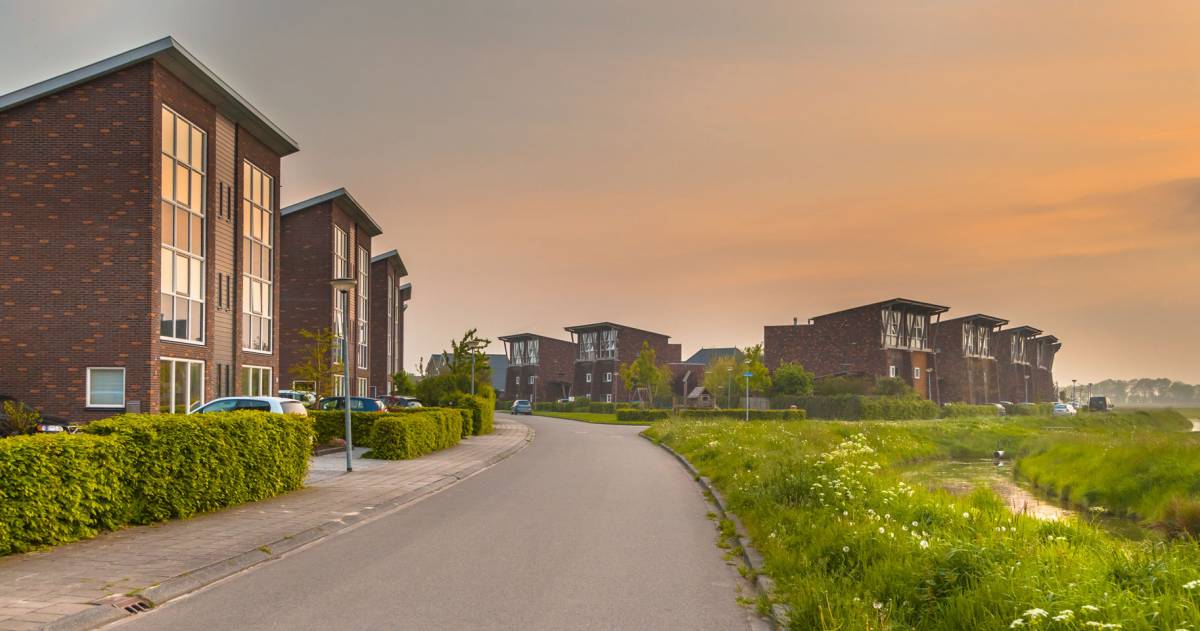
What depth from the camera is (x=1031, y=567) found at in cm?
662

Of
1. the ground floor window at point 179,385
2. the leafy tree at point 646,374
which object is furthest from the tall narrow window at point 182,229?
the leafy tree at point 646,374

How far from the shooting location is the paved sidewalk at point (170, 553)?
7059mm

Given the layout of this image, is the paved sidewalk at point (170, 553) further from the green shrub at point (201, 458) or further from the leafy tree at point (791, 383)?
the leafy tree at point (791, 383)

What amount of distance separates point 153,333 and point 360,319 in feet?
89.9

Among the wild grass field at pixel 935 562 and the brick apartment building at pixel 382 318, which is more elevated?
the brick apartment building at pixel 382 318

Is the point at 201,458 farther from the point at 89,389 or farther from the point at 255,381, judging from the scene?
the point at 255,381

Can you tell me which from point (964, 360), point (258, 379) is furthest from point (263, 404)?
point (964, 360)

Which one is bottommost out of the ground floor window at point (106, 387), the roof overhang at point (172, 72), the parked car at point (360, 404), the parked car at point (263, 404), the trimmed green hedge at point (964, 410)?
the trimmed green hedge at point (964, 410)

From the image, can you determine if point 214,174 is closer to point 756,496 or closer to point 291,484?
point 291,484

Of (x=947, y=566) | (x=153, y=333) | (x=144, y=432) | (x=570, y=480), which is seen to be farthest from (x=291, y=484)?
(x=153, y=333)

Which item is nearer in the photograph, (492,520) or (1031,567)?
(1031,567)

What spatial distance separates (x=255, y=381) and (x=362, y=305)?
18964mm

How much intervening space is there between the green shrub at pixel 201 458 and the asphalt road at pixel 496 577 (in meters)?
2.20

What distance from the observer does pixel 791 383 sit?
68500 mm
